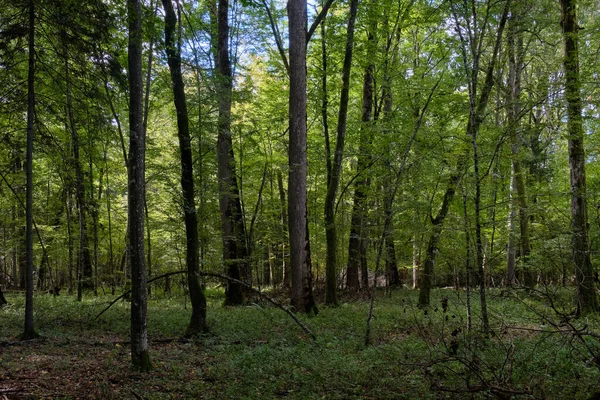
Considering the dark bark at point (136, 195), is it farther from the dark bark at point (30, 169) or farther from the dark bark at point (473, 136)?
the dark bark at point (473, 136)

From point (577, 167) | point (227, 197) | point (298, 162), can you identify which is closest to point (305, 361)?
point (298, 162)

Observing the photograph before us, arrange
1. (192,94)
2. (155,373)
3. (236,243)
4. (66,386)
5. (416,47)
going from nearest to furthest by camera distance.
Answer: (66,386) < (155,373) < (192,94) < (236,243) < (416,47)

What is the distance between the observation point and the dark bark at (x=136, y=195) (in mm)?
5508

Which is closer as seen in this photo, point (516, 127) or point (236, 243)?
point (516, 127)

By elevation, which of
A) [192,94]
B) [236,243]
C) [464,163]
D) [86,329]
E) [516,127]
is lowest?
[86,329]

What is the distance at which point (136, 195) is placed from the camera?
A: 5.48 metres

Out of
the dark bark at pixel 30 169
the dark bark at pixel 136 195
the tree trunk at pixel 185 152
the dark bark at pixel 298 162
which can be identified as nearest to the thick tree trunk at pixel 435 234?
the dark bark at pixel 298 162

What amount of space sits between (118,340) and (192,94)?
559 centimetres

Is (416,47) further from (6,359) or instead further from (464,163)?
(6,359)

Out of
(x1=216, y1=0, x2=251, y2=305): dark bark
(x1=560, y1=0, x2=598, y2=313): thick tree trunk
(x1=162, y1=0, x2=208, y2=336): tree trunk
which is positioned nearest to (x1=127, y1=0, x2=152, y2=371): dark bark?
(x1=162, y1=0, x2=208, y2=336): tree trunk

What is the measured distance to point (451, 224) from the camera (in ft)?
30.3

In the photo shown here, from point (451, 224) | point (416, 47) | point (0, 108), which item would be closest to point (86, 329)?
point (0, 108)

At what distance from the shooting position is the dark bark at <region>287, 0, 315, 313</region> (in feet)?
34.2

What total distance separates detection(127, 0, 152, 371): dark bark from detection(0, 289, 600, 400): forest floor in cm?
47
